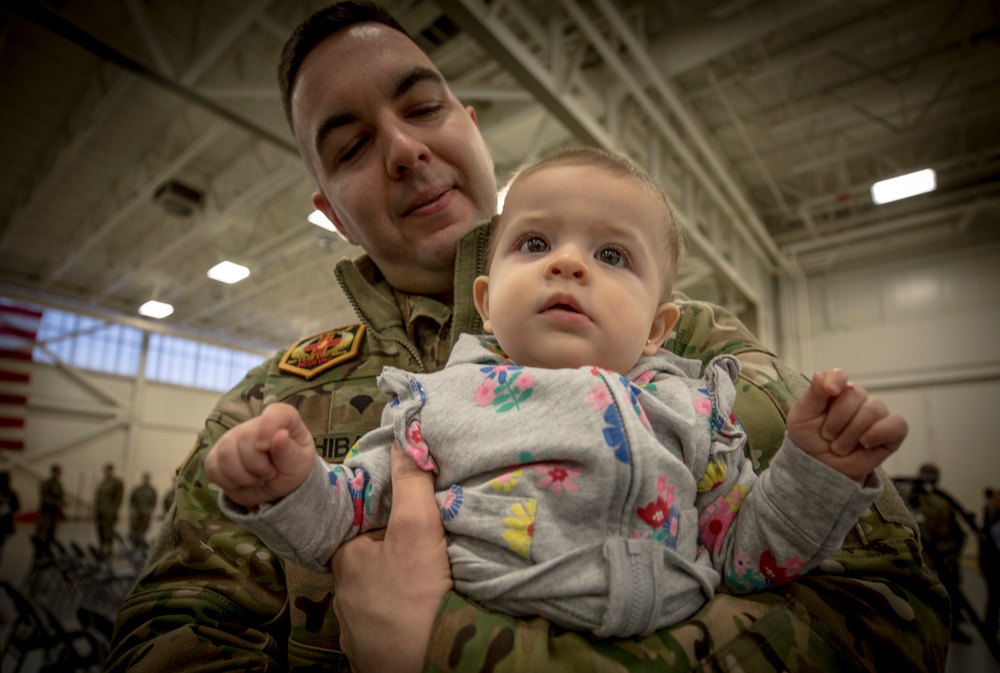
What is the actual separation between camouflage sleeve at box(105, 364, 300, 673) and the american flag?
1691 cm

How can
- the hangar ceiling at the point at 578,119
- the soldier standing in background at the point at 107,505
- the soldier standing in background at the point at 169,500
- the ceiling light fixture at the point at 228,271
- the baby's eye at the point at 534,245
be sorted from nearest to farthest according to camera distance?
1. the baby's eye at the point at 534,245
2. the soldier standing in background at the point at 169,500
3. the hangar ceiling at the point at 578,119
4. the ceiling light fixture at the point at 228,271
5. the soldier standing in background at the point at 107,505

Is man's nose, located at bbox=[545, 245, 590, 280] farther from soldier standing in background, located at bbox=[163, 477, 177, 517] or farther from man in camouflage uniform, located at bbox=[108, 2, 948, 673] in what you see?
soldier standing in background, located at bbox=[163, 477, 177, 517]

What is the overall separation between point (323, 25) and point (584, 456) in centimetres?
149

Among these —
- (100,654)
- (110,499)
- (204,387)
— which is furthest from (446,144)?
(204,387)

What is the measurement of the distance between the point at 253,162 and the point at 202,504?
31.4 feet

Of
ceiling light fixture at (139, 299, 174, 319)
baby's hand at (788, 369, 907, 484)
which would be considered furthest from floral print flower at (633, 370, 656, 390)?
ceiling light fixture at (139, 299, 174, 319)

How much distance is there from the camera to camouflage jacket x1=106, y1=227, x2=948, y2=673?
30.7 inches

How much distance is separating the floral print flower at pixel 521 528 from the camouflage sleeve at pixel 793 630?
0.09 metres

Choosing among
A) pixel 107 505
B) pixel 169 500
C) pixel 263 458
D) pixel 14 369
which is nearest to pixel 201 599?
pixel 263 458

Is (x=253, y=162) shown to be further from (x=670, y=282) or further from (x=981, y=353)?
(x=981, y=353)

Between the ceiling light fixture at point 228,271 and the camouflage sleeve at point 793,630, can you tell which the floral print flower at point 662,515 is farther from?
the ceiling light fixture at point 228,271

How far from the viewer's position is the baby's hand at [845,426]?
767 millimetres

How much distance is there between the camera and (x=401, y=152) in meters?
1.47

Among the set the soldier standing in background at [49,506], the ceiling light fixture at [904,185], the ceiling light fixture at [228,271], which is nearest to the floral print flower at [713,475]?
the ceiling light fixture at [904,185]
